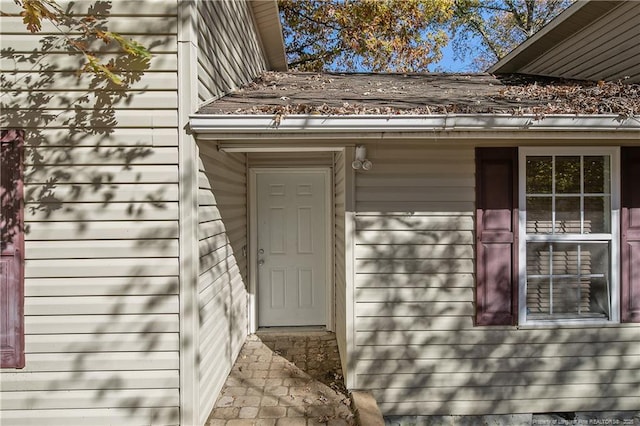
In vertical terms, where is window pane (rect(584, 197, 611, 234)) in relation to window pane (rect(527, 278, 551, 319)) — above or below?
above

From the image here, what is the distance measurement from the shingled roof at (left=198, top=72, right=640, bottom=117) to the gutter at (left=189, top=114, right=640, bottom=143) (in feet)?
0.27

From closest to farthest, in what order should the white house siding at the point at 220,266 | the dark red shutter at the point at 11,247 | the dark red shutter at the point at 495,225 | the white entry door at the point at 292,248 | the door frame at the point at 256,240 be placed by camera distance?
the dark red shutter at the point at 11,247 < the white house siding at the point at 220,266 < the dark red shutter at the point at 495,225 < the door frame at the point at 256,240 < the white entry door at the point at 292,248

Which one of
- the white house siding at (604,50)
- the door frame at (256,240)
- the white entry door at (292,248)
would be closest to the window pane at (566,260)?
the white house siding at (604,50)

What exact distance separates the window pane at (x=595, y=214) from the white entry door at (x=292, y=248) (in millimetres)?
2867

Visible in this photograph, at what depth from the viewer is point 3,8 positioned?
279 centimetres

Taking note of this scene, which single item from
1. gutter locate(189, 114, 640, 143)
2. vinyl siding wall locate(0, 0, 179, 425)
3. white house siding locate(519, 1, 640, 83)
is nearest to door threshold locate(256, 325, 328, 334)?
vinyl siding wall locate(0, 0, 179, 425)

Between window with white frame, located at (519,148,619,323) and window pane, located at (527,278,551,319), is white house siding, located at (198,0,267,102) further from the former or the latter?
window pane, located at (527,278,551,319)

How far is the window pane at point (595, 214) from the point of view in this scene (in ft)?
11.3

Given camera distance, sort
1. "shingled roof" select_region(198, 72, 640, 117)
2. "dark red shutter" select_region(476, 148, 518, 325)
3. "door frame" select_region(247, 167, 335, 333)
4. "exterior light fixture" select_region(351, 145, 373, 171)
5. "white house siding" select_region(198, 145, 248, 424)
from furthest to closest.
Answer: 1. "door frame" select_region(247, 167, 335, 333)
2. "dark red shutter" select_region(476, 148, 518, 325)
3. "exterior light fixture" select_region(351, 145, 373, 171)
4. "white house siding" select_region(198, 145, 248, 424)
5. "shingled roof" select_region(198, 72, 640, 117)

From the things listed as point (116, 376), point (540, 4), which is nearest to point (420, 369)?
point (116, 376)

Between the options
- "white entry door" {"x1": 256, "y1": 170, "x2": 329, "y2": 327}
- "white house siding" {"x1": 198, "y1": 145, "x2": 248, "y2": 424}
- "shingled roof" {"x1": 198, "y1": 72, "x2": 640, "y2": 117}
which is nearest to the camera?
"shingled roof" {"x1": 198, "y1": 72, "x2": 640, "y2": 117}

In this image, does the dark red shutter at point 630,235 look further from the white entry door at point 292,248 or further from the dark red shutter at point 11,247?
the dark red shutter at point 11,247

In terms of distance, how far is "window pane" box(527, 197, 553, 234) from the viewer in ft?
11.2

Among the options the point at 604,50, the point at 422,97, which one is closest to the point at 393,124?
the point at 422,97
